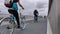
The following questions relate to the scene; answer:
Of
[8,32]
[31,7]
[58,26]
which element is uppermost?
[31,7]

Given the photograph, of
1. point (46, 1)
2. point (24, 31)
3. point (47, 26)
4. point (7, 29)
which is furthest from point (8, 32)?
point (46, 1)

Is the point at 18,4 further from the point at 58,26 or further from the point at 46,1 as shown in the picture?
the point at 58,26

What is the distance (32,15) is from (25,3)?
0.52ft

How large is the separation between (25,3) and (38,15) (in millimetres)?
202

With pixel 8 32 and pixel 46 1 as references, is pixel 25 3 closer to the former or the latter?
pixel 46 1

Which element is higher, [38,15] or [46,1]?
[46,1]

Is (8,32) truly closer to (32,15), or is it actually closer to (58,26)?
(32,15)

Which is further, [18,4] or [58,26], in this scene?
[18,4]

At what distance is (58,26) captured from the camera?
3.51 ft

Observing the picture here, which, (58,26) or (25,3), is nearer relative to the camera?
(58,26)

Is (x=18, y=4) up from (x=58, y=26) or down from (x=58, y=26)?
up

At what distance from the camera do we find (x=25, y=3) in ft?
4.86

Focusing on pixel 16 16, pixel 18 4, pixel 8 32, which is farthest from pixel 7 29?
pixel 18 4

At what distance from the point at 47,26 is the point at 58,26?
44 cm
